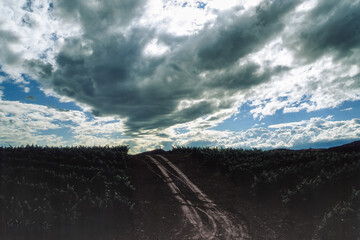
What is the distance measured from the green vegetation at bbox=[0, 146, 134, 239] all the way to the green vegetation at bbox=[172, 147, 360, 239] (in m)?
7.23

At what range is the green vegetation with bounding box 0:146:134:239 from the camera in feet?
28.6

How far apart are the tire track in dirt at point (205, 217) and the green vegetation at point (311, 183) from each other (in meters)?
2.66

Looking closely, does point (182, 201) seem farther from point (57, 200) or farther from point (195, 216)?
point (57, 200)

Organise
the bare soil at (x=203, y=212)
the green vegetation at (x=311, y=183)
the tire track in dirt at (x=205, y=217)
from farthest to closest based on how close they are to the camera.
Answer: the bare soil at (x=203, y=212) < the tire track in dirt at (x=205, y=217) < the green vegetation at (x=311, y=183)

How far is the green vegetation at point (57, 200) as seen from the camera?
8.71 metres

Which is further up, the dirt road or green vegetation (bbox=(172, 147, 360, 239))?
green vegetation (bbox=(172, 147, 360, 239))

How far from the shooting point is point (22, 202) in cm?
973

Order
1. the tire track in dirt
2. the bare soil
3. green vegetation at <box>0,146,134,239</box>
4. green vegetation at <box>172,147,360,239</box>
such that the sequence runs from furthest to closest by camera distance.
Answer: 1. the bare soil
2. the tire track in dirt
3. green vegetation at <box>0,146,134,239</box>
4. green vegetation at <box>172,147,360,239</box>

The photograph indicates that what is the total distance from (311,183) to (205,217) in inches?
208

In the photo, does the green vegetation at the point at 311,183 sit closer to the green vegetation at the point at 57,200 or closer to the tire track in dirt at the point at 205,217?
the tire track in dirt at the point at 205,217

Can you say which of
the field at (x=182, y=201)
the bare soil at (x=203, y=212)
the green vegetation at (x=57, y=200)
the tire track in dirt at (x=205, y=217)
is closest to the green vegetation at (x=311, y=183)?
the field at (x=182, y=201)

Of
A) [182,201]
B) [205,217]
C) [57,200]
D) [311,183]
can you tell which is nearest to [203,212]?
[205,217]

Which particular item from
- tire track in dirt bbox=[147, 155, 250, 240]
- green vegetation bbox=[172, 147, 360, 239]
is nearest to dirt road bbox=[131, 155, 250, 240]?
tire track in dirt bbox=[147, 155, 250, 240]

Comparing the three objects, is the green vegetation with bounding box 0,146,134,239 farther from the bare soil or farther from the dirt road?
the dirt road
